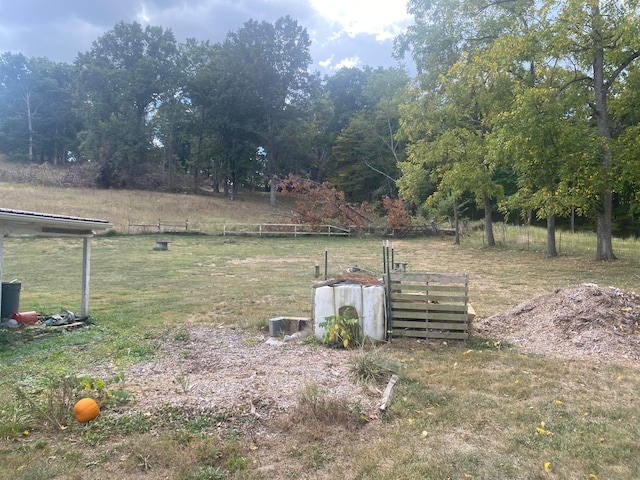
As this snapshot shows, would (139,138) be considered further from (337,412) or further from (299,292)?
(337,412)

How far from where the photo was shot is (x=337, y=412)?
3725 mm

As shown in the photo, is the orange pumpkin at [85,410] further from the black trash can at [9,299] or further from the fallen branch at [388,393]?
the black trash can at [9,299]

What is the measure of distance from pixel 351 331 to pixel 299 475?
3115mm

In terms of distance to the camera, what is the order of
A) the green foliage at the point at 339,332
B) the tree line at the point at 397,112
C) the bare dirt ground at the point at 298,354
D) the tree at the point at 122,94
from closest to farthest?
the bare dirt ground at the point at 298,354 → the green foliage at the point at 339,332 → the tree line at the point at 397,112 → the tree at the point at 122,94

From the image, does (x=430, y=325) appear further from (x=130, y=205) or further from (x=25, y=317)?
(x=130, y=205)

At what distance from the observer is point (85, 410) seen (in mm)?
3652

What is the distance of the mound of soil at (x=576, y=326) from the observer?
5633mm

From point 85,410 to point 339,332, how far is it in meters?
3.18

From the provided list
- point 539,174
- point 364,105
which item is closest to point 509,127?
point 539,174

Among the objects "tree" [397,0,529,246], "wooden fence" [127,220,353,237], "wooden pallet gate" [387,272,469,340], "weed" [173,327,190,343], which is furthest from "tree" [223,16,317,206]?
"wooden pallet gate" [387,272,469,340]

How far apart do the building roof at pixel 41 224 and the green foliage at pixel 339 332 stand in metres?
4.50

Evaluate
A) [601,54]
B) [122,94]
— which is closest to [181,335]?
[601,54]

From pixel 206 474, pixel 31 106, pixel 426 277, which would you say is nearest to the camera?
pixel 206 474

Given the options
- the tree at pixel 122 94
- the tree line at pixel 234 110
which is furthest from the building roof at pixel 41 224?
the tree at pixel 122 94
